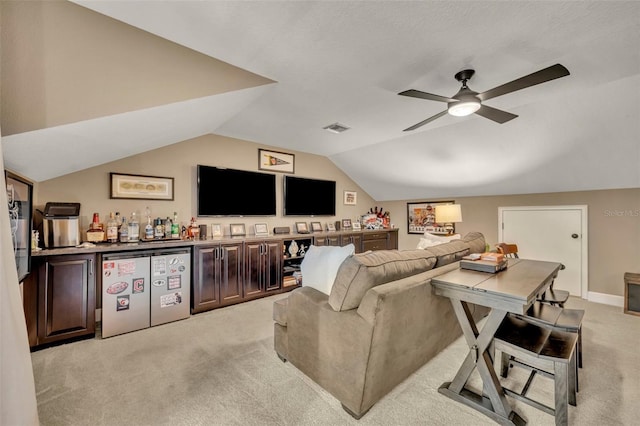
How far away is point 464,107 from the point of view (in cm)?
228

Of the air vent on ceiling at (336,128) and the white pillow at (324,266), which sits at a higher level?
the air vent on ceiling at (336,128)

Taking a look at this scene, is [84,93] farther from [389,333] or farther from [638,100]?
[638,100]

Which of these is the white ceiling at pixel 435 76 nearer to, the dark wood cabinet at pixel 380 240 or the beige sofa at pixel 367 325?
the beige sofa at pixel 367 325

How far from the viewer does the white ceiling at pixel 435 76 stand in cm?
170

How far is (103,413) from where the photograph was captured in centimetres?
169

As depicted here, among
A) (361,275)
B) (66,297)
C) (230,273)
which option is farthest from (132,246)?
(361,275)

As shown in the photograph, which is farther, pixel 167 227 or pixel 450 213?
pixel 450 213

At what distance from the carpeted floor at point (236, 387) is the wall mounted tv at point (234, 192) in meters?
1.83

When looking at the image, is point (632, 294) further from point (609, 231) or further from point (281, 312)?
point (281, 312)

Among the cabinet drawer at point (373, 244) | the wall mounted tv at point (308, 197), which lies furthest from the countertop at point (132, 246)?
the cabinet drawer at point (373, 244)

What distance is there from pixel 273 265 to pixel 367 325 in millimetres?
2709

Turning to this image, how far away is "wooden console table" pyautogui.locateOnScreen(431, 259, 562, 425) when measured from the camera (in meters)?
1.57

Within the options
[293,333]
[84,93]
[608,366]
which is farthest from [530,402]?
[84,93]

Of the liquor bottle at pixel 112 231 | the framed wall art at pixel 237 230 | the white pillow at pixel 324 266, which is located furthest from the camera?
the framed wall art at pixel 237 230
